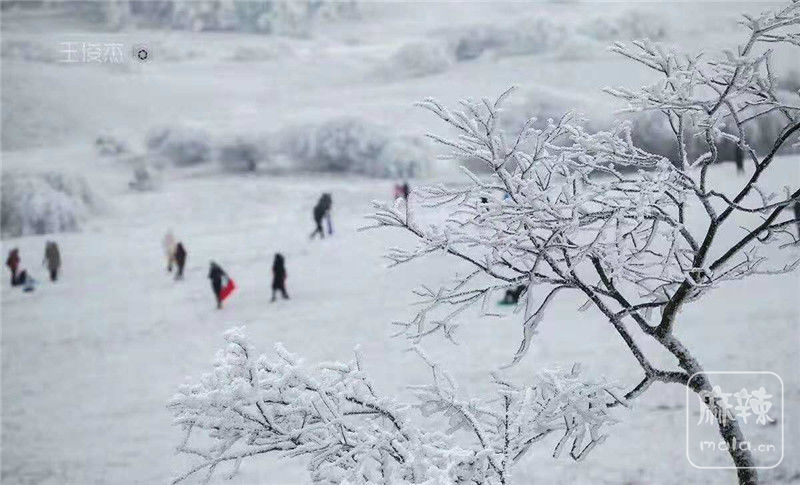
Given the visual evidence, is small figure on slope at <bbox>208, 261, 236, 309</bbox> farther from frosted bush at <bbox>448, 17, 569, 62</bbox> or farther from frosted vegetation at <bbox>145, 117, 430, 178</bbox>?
frosted bush at <bbox>448, 17, 569, 62</bbox>

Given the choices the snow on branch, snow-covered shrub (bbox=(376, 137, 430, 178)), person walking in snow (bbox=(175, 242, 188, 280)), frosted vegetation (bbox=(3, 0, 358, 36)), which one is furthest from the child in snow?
frosted vegetation (bbox=(3, 0, 358, 36))

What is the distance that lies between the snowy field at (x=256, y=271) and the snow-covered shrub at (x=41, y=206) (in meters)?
0.52

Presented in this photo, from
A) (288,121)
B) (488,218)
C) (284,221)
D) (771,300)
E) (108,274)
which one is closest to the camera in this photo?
(488,218)

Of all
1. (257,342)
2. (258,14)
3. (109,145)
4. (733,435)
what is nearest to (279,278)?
(257,342)

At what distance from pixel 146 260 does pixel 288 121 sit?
34.8 feet

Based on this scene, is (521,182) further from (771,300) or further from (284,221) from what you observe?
(284,221)

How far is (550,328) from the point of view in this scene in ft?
32.1

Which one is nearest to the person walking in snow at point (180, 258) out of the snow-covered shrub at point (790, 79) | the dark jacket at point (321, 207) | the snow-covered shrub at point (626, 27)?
the dark jacket at point (321, 207)

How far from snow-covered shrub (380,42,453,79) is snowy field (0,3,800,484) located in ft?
0.81

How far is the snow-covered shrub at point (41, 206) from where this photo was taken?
18.6 meters

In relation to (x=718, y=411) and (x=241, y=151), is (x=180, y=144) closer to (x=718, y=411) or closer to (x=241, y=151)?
(x=241, y=151)

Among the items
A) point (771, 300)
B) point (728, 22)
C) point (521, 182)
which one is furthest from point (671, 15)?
point (521, 182)

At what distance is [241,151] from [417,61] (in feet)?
24.2

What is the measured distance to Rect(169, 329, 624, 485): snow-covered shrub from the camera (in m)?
2.78
